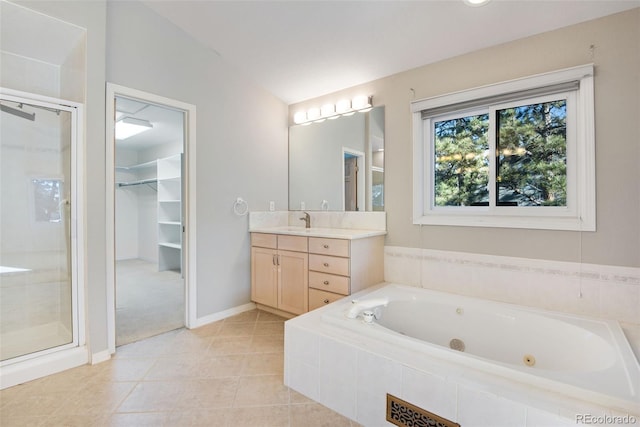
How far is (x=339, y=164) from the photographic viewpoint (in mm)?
3307

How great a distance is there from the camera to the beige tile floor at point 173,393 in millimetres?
1622

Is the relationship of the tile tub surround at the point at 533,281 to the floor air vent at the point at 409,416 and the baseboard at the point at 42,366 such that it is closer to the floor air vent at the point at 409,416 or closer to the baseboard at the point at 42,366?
the floor air vent at the point at 409,416

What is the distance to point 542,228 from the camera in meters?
2.16

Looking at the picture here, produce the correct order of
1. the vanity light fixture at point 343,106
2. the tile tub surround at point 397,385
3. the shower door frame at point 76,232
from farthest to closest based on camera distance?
the vanity light fixture at point 343,106 → the shower door frame at point 76,232 → the tile tub surround at point 397,385

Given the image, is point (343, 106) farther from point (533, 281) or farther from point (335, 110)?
point (533, 281)

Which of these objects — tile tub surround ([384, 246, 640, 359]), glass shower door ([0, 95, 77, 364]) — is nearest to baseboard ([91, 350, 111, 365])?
glass shower door ([0, 95, 77, 364])

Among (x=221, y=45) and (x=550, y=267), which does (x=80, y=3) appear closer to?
(x=221, y=45)

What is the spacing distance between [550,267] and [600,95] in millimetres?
1177

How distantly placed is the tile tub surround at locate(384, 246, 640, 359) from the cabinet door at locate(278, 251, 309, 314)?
2.78ft

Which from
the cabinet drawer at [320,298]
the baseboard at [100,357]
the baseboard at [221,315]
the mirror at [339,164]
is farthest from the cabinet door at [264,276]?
the baseboard at [100,357]

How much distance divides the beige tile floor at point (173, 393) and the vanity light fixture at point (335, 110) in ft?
7.70

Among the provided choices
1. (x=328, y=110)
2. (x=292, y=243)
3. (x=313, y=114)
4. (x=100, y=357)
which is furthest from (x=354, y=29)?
(x=100, y=357)

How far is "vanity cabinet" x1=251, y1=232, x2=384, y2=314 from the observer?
254 centimetres

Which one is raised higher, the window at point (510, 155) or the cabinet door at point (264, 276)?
the window at point (510, 155)
